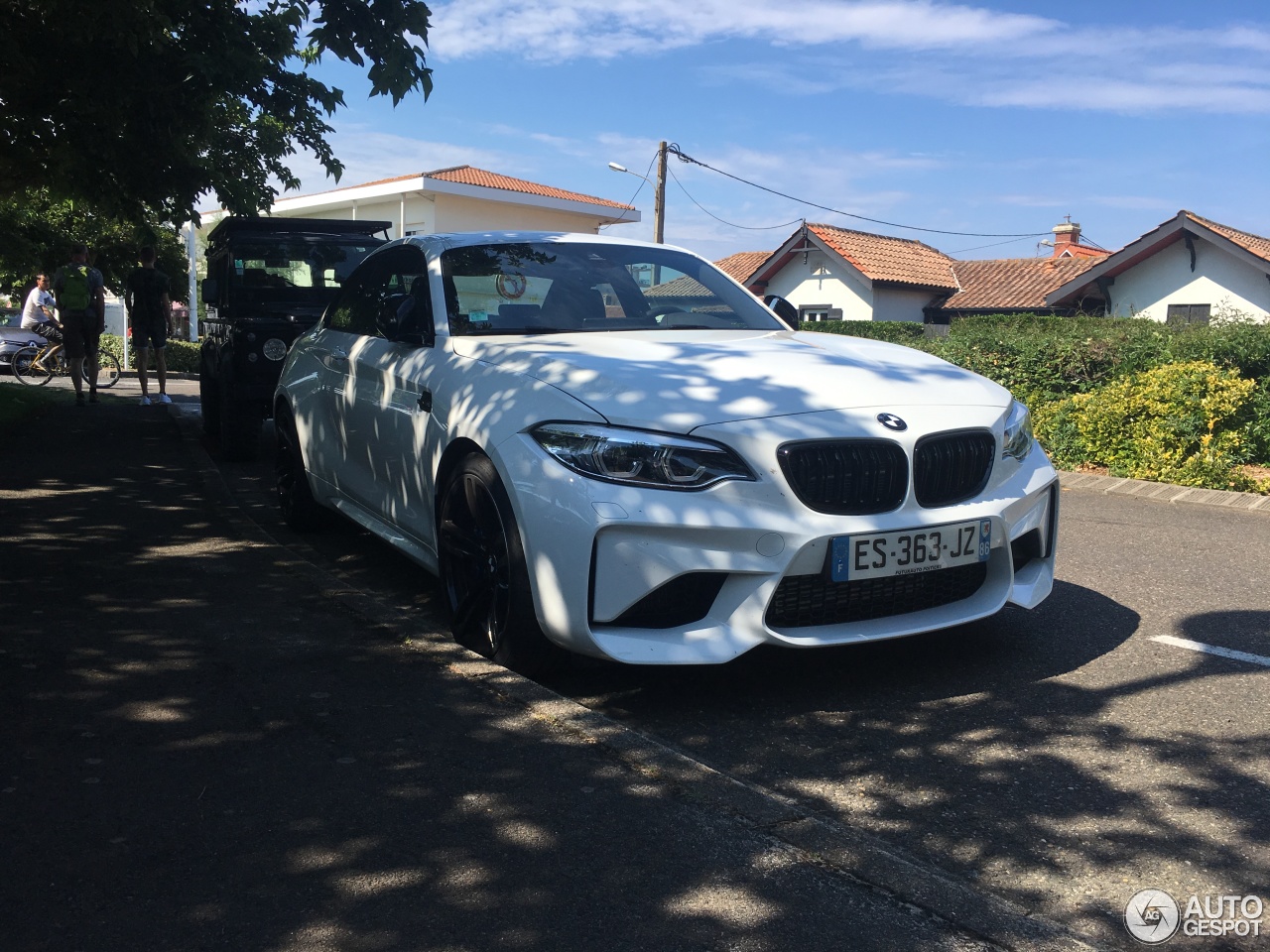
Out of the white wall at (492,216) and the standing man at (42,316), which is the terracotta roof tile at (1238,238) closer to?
the white wall at (492,216)

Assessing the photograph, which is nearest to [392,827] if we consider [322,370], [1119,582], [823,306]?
[322,370]

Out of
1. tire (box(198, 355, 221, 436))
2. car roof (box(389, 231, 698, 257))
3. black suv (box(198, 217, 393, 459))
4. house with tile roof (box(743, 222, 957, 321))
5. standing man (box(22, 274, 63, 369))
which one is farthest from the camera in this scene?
house with tile roof (box(743, 222, 957, 321))

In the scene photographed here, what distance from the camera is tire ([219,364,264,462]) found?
9867 millimetres

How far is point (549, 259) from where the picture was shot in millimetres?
5398

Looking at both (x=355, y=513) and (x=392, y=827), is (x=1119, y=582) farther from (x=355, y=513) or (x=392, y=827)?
(x=392, y=827)

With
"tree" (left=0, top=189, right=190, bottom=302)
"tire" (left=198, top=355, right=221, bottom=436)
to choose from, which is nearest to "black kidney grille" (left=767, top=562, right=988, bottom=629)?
"tire" (left=198, top=355, right=221, bottom=436)

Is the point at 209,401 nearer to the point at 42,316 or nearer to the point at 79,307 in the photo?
the point at 79,307

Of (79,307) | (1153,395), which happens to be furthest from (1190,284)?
(79,307)

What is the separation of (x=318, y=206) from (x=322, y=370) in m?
36.3

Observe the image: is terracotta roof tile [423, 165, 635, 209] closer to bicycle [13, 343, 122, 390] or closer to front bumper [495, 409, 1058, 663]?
bicycle [13, 343, 122, 390]

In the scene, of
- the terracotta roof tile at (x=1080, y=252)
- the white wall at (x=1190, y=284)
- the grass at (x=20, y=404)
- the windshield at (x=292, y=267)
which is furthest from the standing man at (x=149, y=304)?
the terracotta roof tile at (x=1080, y=252)

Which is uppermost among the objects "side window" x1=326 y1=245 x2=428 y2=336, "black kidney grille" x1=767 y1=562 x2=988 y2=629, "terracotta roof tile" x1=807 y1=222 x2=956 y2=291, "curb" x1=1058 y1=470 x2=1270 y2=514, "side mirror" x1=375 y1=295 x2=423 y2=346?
"terracotta roof tile" x1=807 y1=222 x2=956 y2=291

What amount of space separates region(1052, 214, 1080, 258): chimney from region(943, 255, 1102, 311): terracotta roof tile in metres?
2.46

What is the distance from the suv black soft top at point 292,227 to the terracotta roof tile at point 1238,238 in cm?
2331
